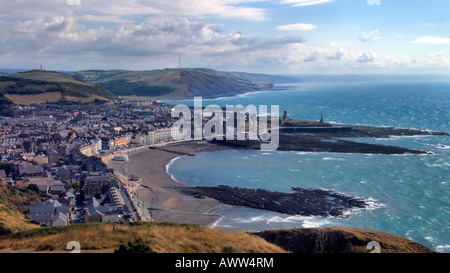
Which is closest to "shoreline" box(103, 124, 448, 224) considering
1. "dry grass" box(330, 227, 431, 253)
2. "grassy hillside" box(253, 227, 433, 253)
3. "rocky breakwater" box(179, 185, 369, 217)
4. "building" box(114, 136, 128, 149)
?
"rocky breakwater" box(179, 185, 369, 217)

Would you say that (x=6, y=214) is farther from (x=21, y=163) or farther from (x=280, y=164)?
(x=280, y=164)

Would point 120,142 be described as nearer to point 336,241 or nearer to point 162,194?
point 162,194

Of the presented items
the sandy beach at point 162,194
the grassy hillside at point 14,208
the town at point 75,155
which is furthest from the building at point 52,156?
the grassy hillside at point 14,208

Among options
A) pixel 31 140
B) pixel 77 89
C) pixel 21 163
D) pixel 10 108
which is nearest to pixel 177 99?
pixel 77 89

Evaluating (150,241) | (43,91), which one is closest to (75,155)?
(150,241)

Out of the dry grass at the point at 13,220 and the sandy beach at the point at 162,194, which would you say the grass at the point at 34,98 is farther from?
the dry grass at the point at 13,220

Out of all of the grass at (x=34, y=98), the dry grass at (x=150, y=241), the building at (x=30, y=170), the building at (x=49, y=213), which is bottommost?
the building at (x=49, y=213)
